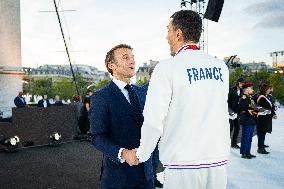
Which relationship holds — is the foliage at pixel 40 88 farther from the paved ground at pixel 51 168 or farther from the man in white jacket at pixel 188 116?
the man in white jacket at pixel 188 116

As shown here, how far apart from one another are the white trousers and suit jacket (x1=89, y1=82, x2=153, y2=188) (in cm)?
53

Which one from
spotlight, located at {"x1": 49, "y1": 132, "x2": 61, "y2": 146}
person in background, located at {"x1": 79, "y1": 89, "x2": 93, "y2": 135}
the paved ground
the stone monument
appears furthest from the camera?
the stone monument

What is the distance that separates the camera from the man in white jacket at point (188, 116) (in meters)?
1.95

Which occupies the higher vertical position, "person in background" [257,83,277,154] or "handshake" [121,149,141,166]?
"handshake" [121,149,141,166]

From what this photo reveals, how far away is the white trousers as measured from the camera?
2008mm

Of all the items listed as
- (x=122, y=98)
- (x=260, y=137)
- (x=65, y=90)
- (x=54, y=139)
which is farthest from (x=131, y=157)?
(x=65, y=90)

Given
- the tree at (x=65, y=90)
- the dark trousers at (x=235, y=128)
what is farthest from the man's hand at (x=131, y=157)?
the tree at (x=65, y=90)

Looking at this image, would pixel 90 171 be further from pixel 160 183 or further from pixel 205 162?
pixel 205 162

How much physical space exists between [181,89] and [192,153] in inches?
15.4

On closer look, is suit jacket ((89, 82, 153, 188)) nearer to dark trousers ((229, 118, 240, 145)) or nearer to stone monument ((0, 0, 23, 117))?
dark trousers ((229, 118, 240, 145))

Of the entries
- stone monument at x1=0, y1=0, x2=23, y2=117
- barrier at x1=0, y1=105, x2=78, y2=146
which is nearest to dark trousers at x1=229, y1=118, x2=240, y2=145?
barrier at x1=0, y1=105, x2=78, y2=146

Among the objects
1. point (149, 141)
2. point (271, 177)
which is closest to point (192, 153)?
point (149, 141)

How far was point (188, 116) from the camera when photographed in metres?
2.00

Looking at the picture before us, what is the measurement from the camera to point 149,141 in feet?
6.47
